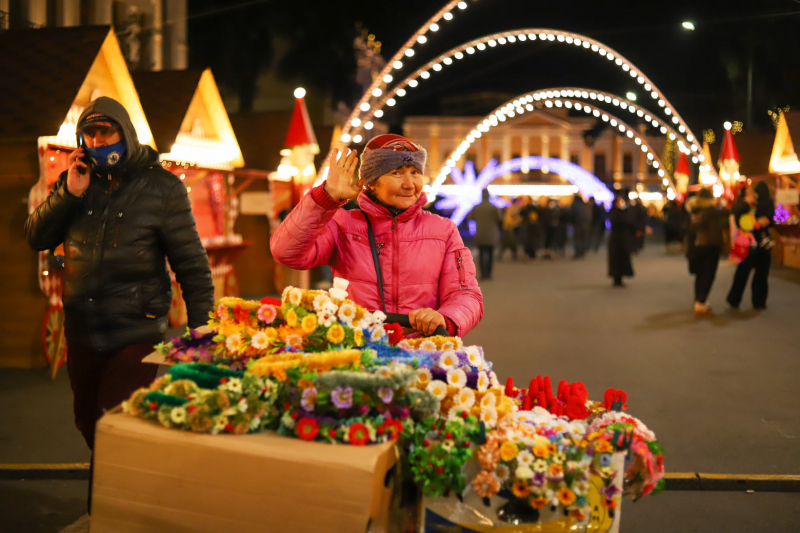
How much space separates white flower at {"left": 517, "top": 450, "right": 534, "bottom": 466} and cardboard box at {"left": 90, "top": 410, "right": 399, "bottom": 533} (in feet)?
1.21

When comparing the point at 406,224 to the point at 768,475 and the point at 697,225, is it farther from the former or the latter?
the point at 697,225

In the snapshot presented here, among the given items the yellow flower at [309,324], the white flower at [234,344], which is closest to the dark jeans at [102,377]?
the white flower at [234,344]

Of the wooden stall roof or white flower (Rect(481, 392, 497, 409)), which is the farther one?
the wooden stall roof

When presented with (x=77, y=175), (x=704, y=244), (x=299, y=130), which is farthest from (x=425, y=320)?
(x=299, y=130)

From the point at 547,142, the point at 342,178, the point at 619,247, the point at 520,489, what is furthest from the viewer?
the point at 547,142

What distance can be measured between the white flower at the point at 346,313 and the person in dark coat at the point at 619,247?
14800 millimetres

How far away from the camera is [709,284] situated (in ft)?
41.0

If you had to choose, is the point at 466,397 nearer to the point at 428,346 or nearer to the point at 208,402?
the point at 428,346

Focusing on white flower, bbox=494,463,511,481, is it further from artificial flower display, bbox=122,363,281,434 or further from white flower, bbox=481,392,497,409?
artificial flower display, bbox=122,363,281,434

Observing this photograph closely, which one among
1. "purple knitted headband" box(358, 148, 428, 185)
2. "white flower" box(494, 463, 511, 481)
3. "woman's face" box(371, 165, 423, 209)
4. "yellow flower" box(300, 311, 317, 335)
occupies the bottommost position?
"white flower" box(494, 463, 511, 481)

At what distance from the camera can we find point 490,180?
149 feet

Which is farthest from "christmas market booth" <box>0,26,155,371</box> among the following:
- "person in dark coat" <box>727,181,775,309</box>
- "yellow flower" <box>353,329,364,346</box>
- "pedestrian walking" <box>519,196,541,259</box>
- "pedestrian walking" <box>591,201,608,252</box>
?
"pedestrian walking" <box>591,201,608,252</box>

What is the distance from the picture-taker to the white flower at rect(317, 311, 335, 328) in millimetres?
2666

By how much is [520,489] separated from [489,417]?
260 millimetres
